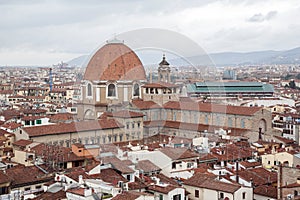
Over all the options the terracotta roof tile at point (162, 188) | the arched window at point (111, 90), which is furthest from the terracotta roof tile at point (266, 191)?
the arched window at point (111, 90)

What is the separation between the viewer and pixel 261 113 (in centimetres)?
3231

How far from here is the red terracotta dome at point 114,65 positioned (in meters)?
37.5

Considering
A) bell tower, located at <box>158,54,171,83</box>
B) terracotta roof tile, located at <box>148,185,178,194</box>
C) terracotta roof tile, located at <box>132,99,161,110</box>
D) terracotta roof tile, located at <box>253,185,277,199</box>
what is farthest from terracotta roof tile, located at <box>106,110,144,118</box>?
terracotta roof tile, located at <box>148,185,178,194</box>

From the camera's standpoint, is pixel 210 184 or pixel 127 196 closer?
pixel 127 196

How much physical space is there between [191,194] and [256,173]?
10.9 ft

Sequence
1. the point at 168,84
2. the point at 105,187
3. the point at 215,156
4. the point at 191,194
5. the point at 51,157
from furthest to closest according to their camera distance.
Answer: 1. the point at 168,84
2. the point at 215,156
3. the point at 51,157
4. the point at 191,194
5. the point at 105,187

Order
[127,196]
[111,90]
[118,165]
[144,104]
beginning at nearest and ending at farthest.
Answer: [127,196] < [118,165] < [144,104] < [111,90]

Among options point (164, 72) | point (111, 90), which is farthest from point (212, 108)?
point (111, 90)

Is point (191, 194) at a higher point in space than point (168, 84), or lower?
lower

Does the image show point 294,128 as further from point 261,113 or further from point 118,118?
point 118,118

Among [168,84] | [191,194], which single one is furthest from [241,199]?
[168,84]

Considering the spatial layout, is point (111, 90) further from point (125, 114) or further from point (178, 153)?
point (178, 153)

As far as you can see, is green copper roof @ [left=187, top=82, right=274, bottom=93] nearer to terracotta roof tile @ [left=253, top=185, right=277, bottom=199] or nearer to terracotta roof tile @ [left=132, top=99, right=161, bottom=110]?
terracotta roof tile @ [left=132, top=99, right=161, bottom=110]

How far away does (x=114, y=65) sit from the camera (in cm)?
3800
